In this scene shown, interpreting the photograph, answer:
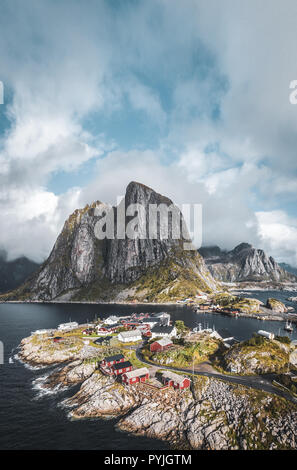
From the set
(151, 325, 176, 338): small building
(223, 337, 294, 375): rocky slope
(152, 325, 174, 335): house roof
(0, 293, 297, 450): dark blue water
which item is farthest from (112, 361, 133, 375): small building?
(152, 325, 174, 335): house roof

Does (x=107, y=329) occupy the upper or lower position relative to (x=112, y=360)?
lower

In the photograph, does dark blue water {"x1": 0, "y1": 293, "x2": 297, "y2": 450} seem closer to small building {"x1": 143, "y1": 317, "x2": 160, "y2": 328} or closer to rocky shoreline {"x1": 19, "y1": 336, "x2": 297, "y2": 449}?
rocky shoreline {"x1": 19, "y1": 336, "x2": 297, "y2": 449}

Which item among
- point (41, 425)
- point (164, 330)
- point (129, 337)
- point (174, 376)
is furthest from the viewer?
point (164, 330)

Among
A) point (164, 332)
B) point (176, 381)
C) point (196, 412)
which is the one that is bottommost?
point (196, 412)

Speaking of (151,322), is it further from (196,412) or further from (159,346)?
(196,412)

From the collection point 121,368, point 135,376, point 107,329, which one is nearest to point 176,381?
point 135,376

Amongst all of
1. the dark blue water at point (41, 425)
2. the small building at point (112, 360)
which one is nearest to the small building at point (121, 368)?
the small building at point (112, 360)
